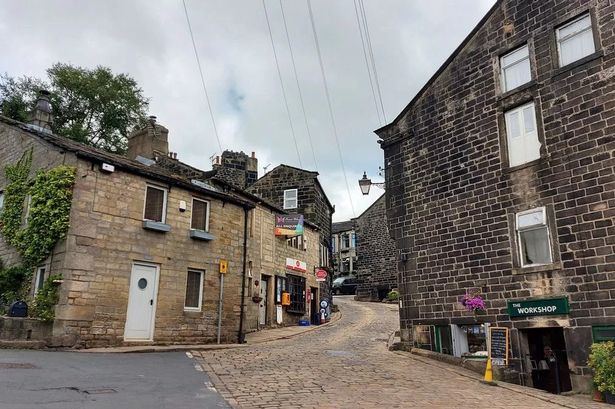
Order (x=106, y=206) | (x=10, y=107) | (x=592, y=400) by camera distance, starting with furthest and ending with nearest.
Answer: (x=10, y=107) → (x=106, y=206) → (x=592, y=400)

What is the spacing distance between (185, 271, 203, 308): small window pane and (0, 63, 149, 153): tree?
60.0 feet

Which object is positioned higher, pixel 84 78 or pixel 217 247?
pixel 84 78

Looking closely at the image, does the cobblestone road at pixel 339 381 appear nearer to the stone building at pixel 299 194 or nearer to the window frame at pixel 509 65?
the window frame at pixel 509 65

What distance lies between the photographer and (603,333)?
1120 cm

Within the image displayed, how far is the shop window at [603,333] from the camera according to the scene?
11.1 metres

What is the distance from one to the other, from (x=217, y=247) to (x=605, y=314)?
468 inches

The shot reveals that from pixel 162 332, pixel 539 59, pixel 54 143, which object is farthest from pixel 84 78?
pixel 539 59

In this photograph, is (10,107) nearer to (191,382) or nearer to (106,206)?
(106,206)

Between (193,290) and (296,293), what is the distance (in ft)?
34.1

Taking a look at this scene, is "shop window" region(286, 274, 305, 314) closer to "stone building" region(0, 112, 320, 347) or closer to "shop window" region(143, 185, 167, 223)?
"stone building" region(0, 112, 320, 347)

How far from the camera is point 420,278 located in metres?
15.8

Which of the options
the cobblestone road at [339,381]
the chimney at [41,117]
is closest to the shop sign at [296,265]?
the cobblestone road at [339,381]

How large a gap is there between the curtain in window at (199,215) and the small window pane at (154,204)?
1.31 m

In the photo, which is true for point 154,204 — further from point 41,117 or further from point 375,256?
point 375,256
